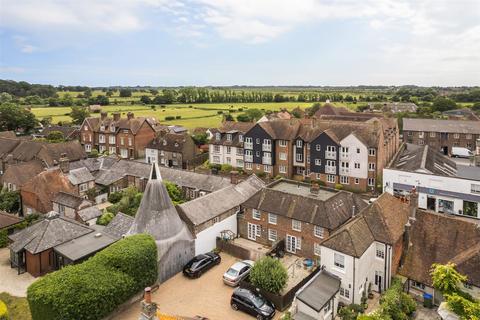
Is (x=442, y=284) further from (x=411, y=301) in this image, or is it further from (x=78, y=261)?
(x=78, y=261)

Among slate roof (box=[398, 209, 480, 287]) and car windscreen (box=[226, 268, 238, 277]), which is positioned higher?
slate roof (box=[398, 209, 480, 287])

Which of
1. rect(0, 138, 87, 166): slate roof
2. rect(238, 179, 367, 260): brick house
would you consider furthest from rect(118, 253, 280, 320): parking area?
rect(0, 138, 87, 166): slate roof

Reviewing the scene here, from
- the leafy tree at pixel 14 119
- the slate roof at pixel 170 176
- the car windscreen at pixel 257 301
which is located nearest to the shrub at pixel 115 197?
the slate roof at pixel 170 176

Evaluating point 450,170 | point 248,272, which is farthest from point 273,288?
A: point 450,170

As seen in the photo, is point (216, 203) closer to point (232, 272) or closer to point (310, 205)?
point (232, 272)

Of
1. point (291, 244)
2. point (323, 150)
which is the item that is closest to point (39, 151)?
point (323, 150)

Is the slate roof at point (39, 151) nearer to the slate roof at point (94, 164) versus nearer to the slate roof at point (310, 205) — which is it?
the slate roof at point (94, 164)

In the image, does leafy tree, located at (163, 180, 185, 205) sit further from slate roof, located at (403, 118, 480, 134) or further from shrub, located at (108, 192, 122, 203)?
slate roof, located at (403, 118, 480, 134)

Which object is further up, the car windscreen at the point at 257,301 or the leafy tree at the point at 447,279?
the leafy tree at the point at 447,279
